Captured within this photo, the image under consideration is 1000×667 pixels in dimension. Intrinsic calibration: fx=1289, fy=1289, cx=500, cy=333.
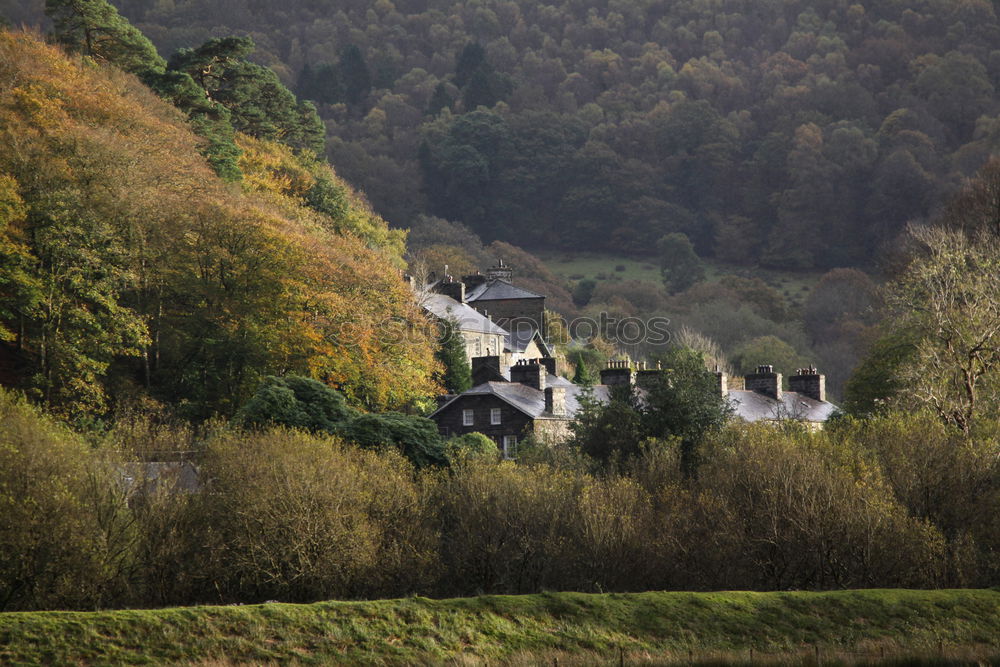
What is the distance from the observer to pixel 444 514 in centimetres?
4147

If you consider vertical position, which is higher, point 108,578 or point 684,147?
point 684,147

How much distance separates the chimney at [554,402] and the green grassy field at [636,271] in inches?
4012

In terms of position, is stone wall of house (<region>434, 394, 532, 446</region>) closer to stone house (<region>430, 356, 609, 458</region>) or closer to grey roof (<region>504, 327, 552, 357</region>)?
stone house (<region>430, 356, 609, 458</region>)

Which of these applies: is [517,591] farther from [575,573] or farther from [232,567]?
[232,567]

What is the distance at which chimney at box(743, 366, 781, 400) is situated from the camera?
7856cm

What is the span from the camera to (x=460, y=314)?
93875mm

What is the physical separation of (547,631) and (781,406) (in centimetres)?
4322

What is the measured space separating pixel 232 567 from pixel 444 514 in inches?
310

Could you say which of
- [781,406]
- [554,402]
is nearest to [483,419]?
[554,402]

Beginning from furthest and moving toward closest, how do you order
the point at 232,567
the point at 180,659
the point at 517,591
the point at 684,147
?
the point at 684,147
the point at 517,591
the point at 232,567
the point at 180,659

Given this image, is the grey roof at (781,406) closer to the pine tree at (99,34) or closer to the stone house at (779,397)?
the stone house at (779,397)

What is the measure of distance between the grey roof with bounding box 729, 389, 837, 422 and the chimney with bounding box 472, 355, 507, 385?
14.0 meters

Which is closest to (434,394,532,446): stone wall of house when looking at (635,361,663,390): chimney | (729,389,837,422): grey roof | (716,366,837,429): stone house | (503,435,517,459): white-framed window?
(503,435,517,459): white-framed window

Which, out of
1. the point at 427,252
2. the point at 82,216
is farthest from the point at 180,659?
the point at 427,252
